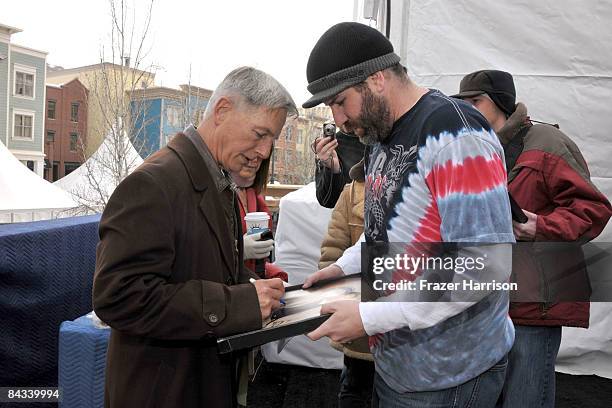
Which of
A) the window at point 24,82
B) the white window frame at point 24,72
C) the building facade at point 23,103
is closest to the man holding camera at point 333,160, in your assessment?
the building facade at point 23,103

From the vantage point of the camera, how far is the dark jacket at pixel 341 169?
3.32 metres

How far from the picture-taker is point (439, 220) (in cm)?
143

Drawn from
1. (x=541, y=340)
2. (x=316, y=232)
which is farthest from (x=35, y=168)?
(x=541, y=340)

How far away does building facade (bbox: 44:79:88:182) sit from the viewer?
44.8m

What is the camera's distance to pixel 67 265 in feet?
10.1

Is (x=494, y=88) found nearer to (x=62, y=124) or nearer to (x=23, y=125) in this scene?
(x=23, y=125)

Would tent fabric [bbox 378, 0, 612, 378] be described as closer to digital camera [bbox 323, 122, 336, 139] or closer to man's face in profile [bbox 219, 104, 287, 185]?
digital camera [bbox 323, 122, 336, 139]

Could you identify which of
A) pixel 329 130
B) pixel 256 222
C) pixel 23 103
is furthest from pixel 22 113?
pixel 256 222

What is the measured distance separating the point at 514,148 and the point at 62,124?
1950 inches

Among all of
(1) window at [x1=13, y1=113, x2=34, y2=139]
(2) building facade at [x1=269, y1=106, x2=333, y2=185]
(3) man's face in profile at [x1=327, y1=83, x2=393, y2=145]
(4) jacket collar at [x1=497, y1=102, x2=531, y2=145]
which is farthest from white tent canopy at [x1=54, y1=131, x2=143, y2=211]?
(1) window at [x1=13, y1=113, x2=34, y2=139]

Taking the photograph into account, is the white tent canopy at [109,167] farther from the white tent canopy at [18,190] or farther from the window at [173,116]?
the window at [173,116]

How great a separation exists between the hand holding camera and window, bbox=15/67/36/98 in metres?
40.7

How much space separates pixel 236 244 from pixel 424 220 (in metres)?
0.66

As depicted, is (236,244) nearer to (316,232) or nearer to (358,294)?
(358,294)
